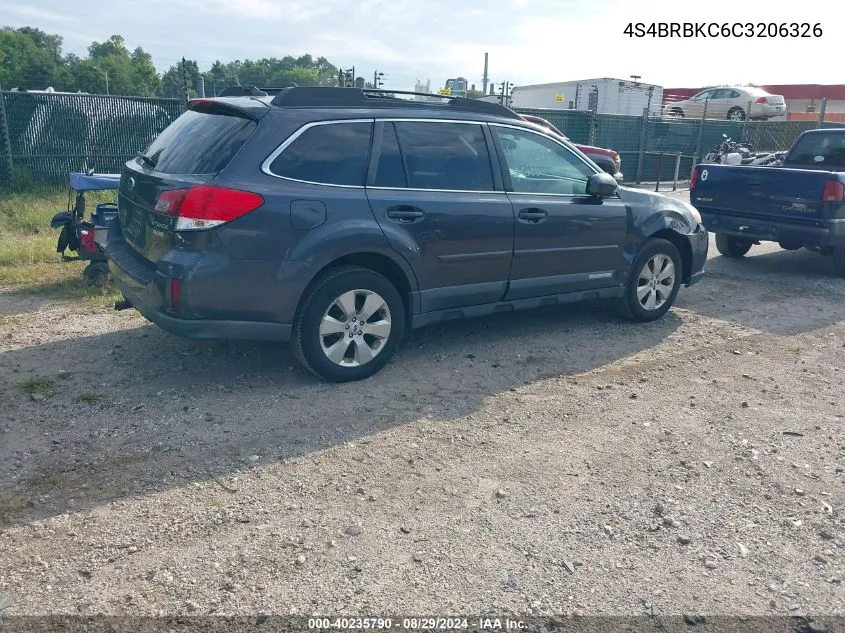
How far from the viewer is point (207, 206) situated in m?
4.38

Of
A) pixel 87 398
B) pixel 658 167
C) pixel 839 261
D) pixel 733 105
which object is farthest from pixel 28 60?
pixel 87 398

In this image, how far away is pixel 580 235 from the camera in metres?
6.02

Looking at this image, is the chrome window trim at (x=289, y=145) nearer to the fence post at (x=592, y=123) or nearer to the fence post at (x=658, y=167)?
the fence post at (x=592, y=123)

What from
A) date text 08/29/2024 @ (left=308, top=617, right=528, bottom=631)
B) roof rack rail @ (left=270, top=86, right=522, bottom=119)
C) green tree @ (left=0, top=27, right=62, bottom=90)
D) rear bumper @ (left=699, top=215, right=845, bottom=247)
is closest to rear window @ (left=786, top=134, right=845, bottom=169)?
rear bumper @ (left=699, top=215, right=845, bottom=247)

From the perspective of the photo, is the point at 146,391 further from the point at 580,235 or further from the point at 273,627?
the point at 580,235

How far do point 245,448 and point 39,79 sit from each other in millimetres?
22005

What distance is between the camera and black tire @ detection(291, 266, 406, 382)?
4.81 meters

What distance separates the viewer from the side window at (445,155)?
523 centimetres

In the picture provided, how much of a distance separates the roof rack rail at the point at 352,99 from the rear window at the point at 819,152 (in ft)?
21.8

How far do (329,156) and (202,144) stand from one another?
790 mm

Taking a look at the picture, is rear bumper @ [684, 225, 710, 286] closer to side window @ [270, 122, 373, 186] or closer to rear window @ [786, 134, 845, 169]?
side window @ [270, 122, 373, 186]

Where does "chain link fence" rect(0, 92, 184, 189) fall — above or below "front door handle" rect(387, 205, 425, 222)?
above

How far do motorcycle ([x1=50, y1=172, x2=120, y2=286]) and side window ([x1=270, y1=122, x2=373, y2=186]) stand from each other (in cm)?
297

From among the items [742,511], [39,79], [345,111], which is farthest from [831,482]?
[39,79]
